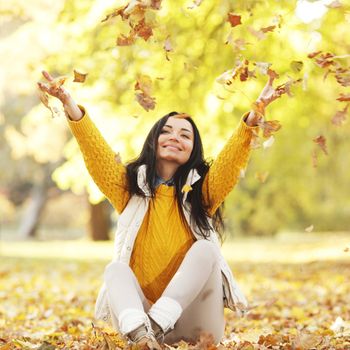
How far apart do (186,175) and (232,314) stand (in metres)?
2.57

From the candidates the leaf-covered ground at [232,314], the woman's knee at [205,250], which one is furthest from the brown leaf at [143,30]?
the leaf-covered ground at [232,314]

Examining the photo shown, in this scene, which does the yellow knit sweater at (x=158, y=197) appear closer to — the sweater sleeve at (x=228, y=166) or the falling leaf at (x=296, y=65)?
the sweater sleeve at (x=228, y=166)

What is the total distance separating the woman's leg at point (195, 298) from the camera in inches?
128

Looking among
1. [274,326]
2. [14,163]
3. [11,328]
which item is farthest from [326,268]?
[14,163]

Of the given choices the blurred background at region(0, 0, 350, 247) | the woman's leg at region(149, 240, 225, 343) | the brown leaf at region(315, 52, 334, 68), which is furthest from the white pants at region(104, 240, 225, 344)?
the blurred background at region(0, 0, 350, 247)

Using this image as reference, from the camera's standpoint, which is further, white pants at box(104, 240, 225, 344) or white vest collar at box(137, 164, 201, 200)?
white vest collar at box(137, 164, 201, 200)

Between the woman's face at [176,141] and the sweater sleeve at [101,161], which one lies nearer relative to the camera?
the sweater sleeve at [101,161]

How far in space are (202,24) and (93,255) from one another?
739cm

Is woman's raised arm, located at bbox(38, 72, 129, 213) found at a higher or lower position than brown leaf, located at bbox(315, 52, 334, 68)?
lower

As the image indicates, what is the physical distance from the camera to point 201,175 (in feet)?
12.7

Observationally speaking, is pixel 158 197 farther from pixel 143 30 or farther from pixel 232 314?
pixel 232 314

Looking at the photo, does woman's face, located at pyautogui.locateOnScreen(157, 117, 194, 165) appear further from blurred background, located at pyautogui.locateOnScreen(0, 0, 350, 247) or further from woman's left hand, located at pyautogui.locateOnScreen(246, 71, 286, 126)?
blurred background, located at pyautogui.locateOnScreen(0, 0, 350, 247)

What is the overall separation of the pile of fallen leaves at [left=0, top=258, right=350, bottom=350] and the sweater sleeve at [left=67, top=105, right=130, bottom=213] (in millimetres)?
718

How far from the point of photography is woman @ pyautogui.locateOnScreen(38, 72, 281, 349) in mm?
3350
